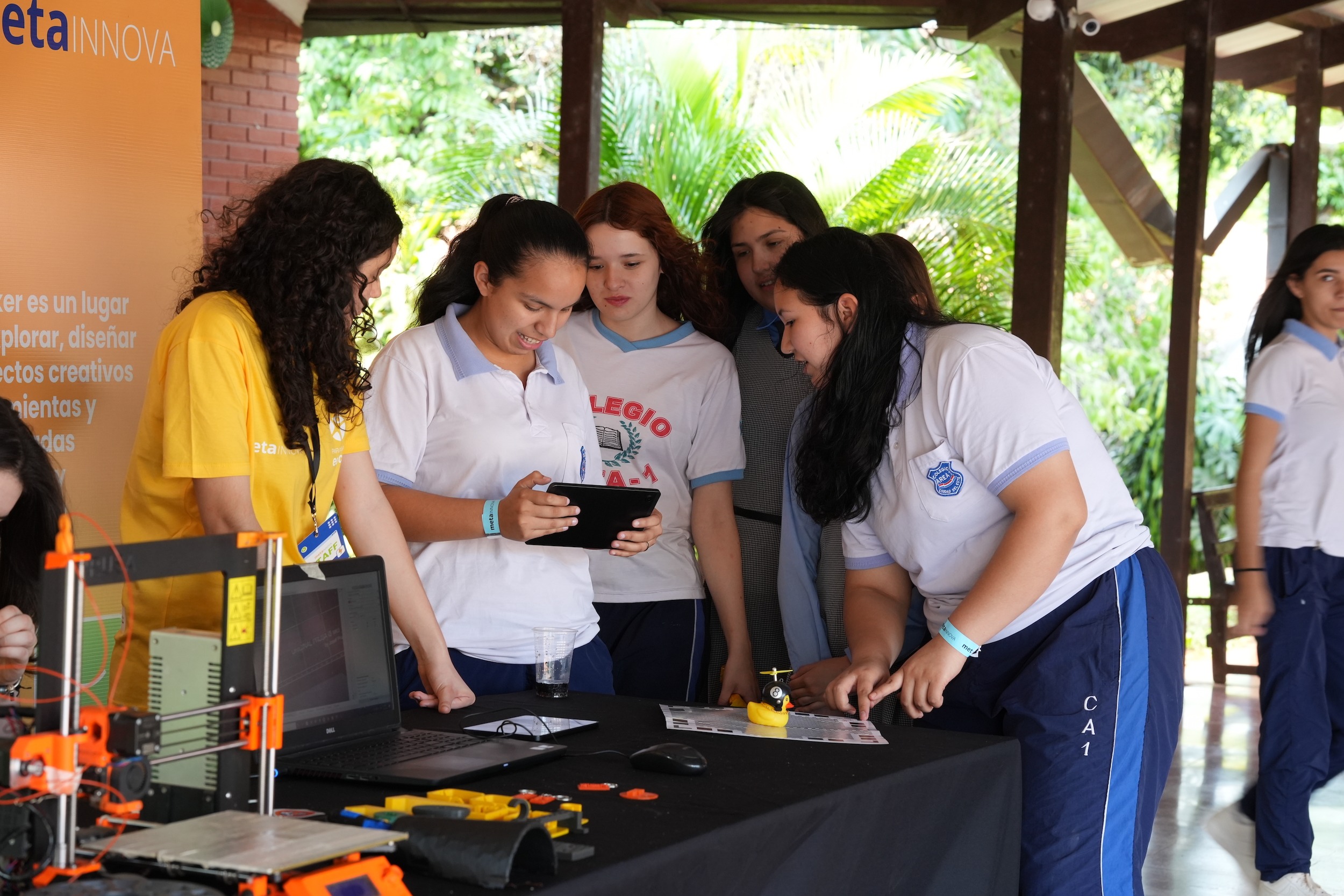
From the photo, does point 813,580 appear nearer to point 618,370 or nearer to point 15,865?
point 618,370

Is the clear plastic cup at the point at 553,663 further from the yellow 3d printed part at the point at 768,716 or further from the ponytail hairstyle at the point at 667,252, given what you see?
the ponytail hairstyle at the point at 667,252

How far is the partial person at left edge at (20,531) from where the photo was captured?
1898 millimetres

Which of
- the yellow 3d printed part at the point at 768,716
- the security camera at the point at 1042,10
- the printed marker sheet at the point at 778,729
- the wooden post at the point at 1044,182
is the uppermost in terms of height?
the security camera at the point at 1042,10

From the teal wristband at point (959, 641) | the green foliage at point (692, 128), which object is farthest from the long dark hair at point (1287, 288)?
the green foliage at point (692, 128)

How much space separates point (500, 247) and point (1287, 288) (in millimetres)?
2143

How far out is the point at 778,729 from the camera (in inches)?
74.9

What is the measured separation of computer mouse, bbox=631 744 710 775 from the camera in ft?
5.30

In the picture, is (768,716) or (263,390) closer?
(263,390)

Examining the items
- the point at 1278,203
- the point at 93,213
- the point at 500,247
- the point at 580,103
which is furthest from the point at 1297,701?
the point at 1278,203

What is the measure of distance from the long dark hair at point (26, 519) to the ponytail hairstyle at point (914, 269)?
139 centimetres

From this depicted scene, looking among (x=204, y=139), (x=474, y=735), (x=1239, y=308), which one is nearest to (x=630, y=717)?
Result: (x=474, y=735)

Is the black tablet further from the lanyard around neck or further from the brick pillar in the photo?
the brick pillar

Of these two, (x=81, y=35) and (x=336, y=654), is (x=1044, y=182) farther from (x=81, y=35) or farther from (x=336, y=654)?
(x=336, y=654)

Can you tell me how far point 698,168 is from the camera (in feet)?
27.8
